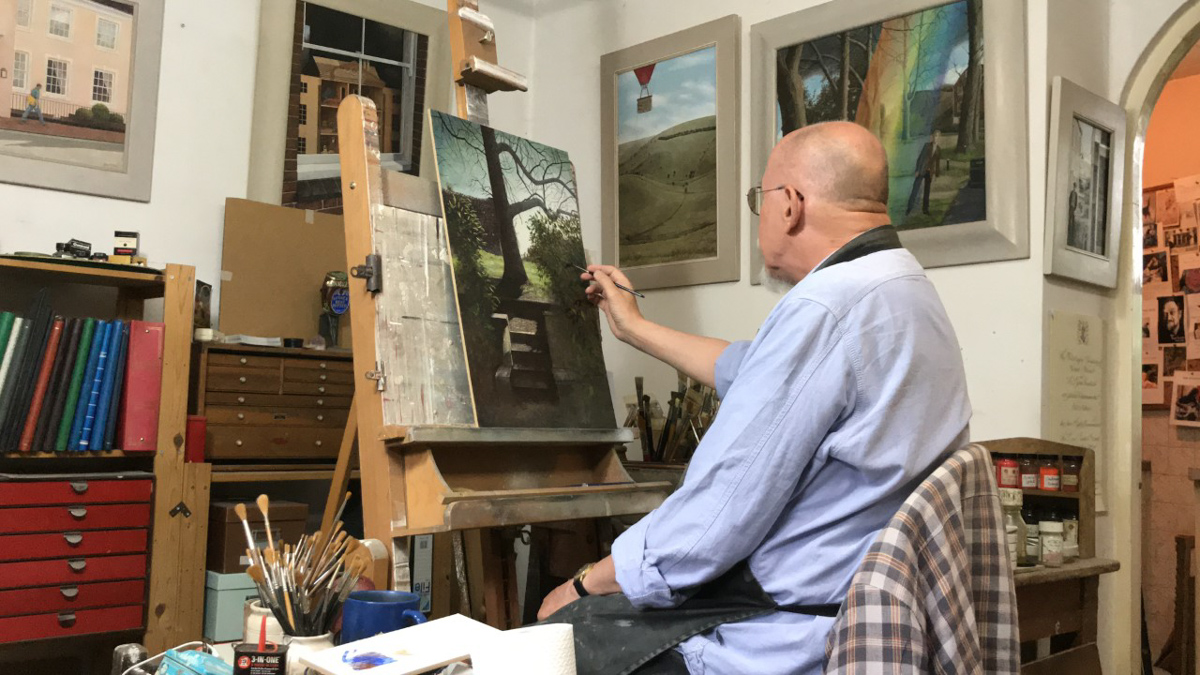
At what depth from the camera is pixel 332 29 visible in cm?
339

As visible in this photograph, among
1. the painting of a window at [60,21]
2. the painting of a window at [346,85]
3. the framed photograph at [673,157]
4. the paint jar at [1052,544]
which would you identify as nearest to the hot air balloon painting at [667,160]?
the framed photograph at [673,157]

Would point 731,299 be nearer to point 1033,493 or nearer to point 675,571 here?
point 1033,493

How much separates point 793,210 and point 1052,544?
133 cm

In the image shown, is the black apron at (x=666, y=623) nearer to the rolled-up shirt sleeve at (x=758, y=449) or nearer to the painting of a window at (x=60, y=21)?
the rolled-up shirt sleeve at (x=758, y=449)

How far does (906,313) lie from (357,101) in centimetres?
126

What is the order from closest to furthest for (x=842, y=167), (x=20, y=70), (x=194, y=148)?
(x=842, y=167) → (x=20, y=70) → (x=194, y=148)

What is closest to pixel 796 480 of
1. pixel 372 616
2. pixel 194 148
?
pixel 372 616

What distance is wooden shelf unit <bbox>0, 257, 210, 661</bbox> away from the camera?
2584 mm

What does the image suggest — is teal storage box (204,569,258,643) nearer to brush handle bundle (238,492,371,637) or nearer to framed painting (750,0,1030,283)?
brush handle bundle (238,492,371,637)

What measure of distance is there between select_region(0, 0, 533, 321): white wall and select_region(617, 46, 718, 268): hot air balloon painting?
4.09 feet

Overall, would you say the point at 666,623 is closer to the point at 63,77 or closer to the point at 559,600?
the point at 559,600

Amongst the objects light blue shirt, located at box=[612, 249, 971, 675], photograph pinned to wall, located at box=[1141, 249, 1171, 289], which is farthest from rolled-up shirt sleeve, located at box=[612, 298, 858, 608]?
photograph pinned to wall, located at box=[1141, 249, 1171, 289]

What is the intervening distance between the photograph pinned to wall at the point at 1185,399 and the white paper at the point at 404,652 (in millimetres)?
4226

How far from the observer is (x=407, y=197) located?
2.05 metres
